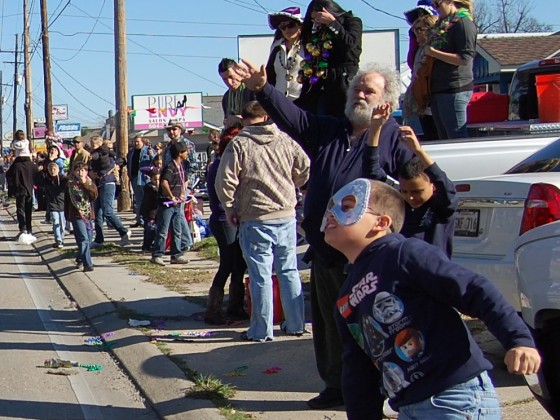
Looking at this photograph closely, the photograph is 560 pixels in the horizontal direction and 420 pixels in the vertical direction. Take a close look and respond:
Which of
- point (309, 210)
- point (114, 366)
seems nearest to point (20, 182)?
point (114, 366)

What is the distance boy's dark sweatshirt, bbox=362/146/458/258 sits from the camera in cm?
425

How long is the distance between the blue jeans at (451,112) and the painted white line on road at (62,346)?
13.2 feet

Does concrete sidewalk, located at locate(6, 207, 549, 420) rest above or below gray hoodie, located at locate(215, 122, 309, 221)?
below

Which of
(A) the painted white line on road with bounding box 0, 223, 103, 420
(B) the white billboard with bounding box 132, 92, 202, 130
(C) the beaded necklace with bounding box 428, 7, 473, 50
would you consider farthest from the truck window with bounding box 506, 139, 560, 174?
(B) the white billboard with bounding box 132, 92, 202, 130

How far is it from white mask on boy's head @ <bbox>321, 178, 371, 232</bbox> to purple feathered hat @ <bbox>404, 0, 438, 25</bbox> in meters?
5.28

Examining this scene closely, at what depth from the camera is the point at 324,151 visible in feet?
16.0

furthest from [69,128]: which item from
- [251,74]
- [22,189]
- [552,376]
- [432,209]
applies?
[552,376]

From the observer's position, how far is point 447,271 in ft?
9.66

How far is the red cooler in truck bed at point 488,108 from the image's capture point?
9898 mm

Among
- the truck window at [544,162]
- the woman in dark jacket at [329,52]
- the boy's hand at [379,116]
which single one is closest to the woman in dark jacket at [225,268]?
Result: the woman in dark jacket at [329,52]

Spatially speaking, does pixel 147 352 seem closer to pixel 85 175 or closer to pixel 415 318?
pixel 415 318

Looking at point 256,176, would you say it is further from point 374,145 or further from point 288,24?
point 374,145

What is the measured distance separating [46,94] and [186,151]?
73.3 ft

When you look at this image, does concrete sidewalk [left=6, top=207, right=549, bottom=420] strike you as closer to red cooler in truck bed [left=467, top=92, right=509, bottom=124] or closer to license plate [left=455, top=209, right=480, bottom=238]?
license plate [left=455, top=209, right=480, bottom=238]
